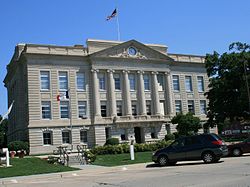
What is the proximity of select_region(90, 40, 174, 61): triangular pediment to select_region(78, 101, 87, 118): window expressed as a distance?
7374mm

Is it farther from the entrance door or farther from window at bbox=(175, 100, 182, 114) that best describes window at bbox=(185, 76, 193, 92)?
the entrance door

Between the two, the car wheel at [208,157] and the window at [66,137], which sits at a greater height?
the window at [66,137]

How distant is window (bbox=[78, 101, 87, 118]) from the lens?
57344mm

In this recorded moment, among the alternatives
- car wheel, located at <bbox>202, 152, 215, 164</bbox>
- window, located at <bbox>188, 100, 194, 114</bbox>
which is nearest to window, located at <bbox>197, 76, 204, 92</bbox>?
window, located at <bbox>188, 100, 194, 114</bbox>

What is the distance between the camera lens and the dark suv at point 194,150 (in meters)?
22.5

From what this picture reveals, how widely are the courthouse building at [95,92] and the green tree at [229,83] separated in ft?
39.0

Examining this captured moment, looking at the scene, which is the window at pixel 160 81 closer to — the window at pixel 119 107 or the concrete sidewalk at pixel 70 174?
the window at pixel 119 107

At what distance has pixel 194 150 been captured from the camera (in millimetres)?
22797

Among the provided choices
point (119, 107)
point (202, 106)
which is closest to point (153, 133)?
point (119, 107)

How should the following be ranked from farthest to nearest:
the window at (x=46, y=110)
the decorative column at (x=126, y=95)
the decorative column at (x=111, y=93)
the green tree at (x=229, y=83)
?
the decorative column at (x=126, y=95)
the decorative column at (x=111, y=93)
the window at (x=46, y=110)
the green tree at (x=229, y=83)

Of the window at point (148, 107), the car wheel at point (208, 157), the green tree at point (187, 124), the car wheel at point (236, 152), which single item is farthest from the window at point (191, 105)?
the car wheel at point (208, 157)

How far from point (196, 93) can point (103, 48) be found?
19774mm

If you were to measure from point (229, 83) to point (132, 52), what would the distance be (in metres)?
17.2

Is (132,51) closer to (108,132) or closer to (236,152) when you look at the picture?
(108,132)
